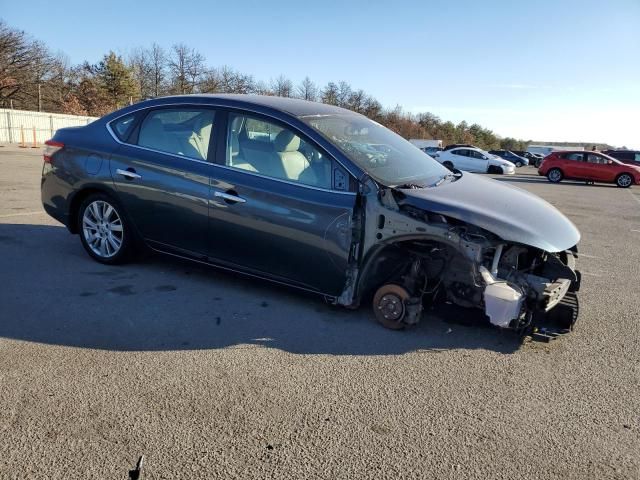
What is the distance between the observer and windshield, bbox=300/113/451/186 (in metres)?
4.09

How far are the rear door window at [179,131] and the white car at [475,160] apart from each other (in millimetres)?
27494

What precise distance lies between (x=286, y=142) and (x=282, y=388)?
209cm

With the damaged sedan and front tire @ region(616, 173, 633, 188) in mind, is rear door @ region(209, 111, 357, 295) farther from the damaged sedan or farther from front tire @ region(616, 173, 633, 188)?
front tire @ region(616, 173, 633, 188)

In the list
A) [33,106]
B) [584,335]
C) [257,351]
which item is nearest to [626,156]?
[584,335]

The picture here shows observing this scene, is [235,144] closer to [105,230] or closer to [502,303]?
[105,230]

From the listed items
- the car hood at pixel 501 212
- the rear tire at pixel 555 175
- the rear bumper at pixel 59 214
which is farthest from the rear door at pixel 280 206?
the rear tire at pixel 555 175

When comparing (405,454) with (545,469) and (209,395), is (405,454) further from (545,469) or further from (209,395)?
(209,395)

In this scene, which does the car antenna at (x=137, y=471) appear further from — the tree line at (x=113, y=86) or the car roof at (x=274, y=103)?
the tree line at (x=113, y=86)

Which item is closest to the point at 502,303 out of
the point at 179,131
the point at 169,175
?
the point at 169,175

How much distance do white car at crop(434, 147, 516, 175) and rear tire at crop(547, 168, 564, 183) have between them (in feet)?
16.7

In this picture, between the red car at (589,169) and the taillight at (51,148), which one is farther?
the red car at (589,169)

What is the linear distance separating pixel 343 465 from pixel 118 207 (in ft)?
11.7

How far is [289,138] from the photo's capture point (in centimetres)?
422

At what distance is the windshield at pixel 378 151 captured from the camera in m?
4.09
